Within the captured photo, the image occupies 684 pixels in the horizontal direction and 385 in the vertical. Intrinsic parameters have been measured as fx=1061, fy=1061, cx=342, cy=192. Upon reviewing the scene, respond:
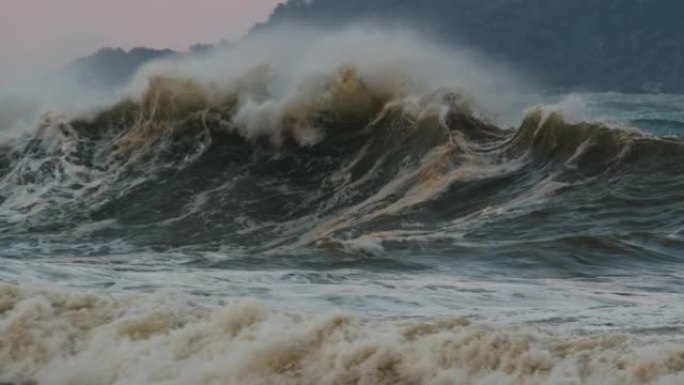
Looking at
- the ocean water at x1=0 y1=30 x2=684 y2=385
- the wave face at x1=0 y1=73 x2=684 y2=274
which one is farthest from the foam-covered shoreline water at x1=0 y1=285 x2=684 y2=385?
the wave face at x1=0 y1=73 x2=684 y2=274

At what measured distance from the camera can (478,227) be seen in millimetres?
12961

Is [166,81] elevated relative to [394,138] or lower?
elevated

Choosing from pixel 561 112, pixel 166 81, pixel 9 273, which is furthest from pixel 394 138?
pixel 9 273

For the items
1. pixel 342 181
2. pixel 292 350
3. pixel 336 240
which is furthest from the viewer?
pixel 342 181

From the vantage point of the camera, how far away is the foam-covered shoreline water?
19.5 ft

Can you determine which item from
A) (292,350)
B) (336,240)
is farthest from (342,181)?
(292,350)

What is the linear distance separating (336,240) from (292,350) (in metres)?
5.70

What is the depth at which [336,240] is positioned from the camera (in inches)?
477

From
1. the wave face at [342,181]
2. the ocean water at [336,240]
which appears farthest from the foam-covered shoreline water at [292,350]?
the wave face at [342,181]

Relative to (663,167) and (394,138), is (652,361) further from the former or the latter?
(394,138)

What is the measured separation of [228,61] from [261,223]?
9.68 metres

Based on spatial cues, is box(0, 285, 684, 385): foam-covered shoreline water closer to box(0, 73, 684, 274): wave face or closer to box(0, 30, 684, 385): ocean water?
box(0, 30, 684, 385): ocean water

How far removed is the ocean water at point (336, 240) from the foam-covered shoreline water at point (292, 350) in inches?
0.7

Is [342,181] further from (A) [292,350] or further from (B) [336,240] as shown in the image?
(A) [292,350]
